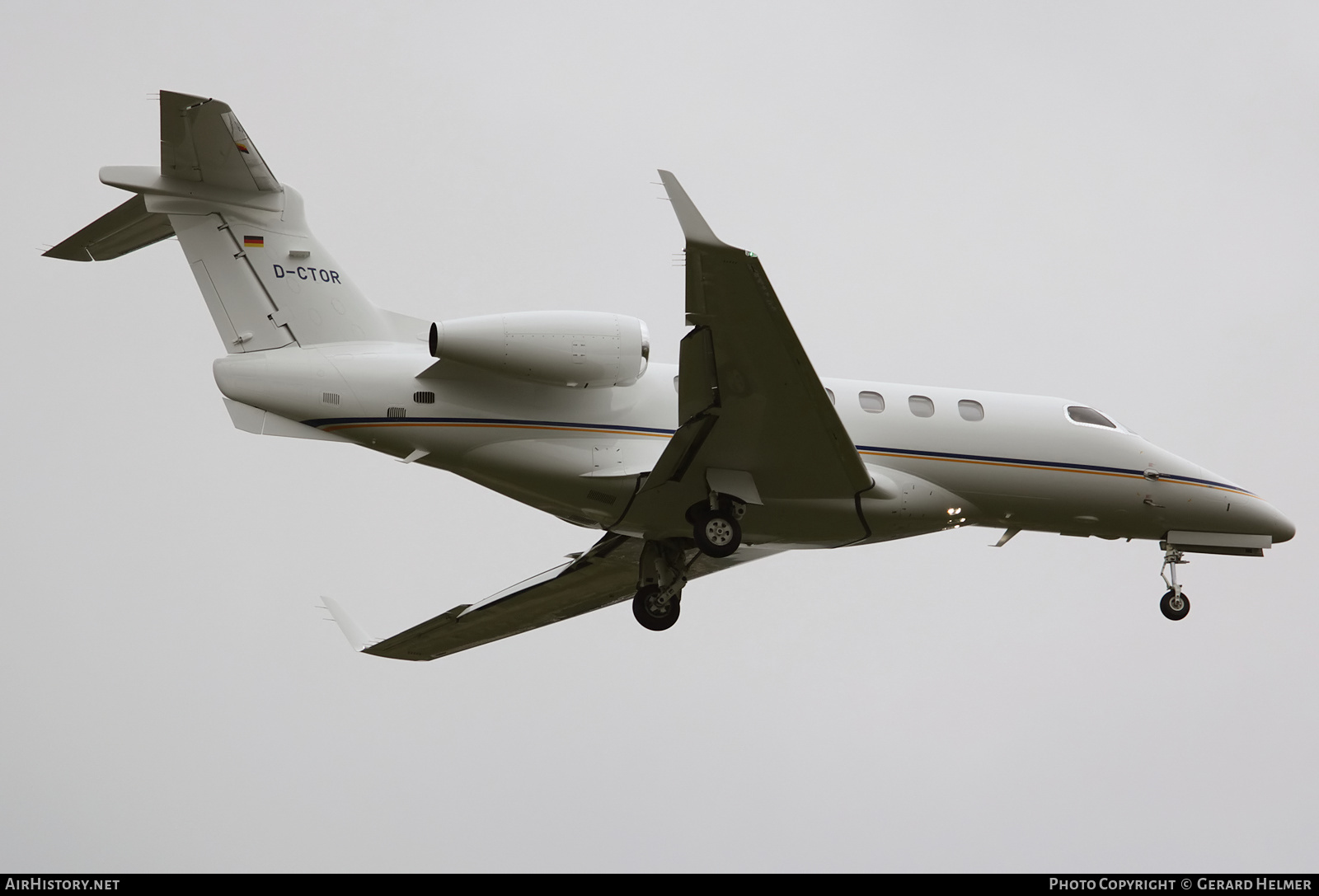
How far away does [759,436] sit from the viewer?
13422mm

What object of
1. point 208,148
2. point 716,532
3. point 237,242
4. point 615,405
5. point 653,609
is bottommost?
point 653,609

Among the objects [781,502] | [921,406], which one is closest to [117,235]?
[781,502]

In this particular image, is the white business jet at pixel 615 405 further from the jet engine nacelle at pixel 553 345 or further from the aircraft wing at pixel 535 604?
the aircraft wing at pixel 535 604

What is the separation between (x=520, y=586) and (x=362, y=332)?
4.86 m

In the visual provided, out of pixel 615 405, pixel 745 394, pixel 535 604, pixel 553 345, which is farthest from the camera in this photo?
pixel 535 604

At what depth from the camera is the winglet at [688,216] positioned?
1091cm

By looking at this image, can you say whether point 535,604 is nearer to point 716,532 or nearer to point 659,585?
point 659,585

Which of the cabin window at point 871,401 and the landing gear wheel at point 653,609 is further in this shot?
the landing gear wheel at point 653,609

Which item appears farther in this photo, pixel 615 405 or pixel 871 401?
pixel 871 401

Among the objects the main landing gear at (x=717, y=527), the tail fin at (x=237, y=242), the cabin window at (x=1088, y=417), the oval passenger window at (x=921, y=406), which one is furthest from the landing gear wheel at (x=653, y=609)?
the cabin window at (x=1088, y=417)

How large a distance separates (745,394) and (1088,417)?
18.5 feet

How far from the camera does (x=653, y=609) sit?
15891 mm

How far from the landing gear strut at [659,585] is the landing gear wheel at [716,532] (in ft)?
5.47

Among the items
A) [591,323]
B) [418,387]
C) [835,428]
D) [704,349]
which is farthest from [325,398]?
[835,428]
